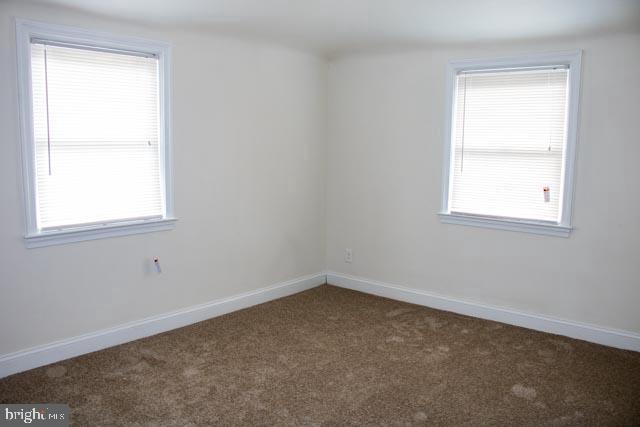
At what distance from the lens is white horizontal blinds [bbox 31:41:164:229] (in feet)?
11.2

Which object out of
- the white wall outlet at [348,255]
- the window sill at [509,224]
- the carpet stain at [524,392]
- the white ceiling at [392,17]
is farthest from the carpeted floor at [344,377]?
the white ceiling at [392,17]

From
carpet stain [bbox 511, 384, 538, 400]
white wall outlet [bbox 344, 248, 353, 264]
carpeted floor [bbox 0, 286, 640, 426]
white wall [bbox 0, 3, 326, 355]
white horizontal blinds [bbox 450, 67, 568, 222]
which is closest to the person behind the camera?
carpeted floor [bbox 0, 286, 640, 426]

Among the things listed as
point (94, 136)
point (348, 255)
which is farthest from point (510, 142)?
point (94, 136)

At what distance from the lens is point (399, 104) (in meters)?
4.83

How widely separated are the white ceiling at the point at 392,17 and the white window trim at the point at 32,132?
0.17 meters

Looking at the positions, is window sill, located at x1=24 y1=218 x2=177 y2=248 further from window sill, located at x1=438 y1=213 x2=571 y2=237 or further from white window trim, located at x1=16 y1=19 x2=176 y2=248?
window sill, located at x1=438 y1=213 x2=571 y2=237

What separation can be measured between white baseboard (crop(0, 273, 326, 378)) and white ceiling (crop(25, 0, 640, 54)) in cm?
212

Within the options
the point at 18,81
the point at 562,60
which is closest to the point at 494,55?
the point at 562,60

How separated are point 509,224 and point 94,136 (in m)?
3.13

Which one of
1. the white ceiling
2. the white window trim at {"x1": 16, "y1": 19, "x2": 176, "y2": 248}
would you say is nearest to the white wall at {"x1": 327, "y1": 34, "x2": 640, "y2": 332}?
the white ceiling

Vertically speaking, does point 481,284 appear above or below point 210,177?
below

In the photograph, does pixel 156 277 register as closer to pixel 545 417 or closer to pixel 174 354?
pixel 174 354

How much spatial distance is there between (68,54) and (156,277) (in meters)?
1.64

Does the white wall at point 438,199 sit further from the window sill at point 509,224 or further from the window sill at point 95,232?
the window sill at point 95,232
